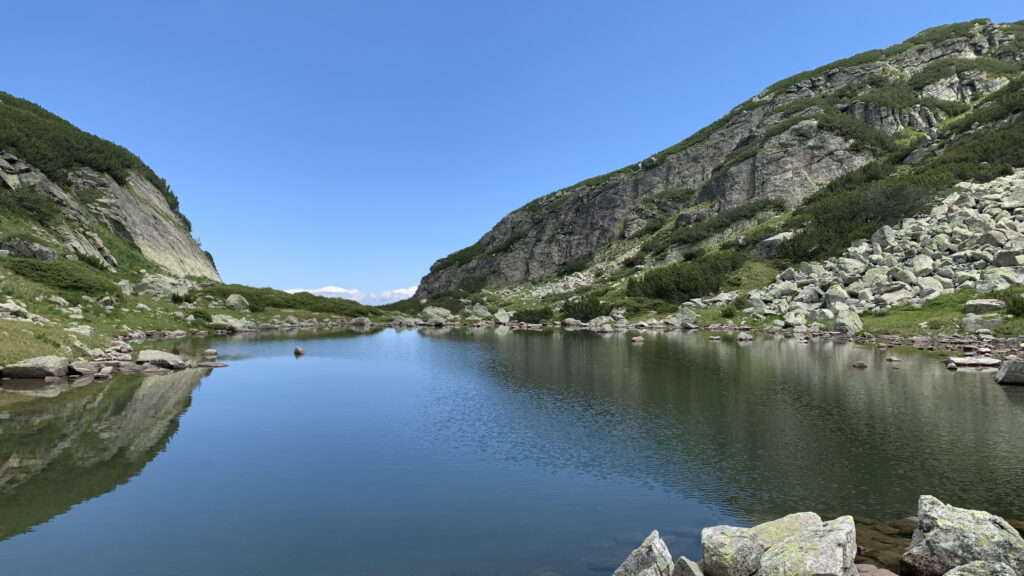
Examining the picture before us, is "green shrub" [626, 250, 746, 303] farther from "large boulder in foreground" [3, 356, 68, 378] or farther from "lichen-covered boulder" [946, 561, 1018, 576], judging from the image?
"lichen-covered boulder" [946, 561, 1018, 576]

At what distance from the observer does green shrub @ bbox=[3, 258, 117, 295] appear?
174 ft

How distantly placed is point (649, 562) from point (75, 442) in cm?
2247

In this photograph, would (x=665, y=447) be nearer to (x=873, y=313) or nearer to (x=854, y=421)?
(x=854, y=421)

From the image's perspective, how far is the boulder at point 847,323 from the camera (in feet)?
192

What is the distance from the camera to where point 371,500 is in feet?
49.6

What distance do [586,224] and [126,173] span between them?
425 feet

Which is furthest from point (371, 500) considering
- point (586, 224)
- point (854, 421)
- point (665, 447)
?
point (586, 224)

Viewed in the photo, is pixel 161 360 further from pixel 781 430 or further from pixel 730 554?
pixel 730 554

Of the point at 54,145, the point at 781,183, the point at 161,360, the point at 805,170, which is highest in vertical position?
the point at 805,170

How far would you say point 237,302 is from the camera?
9094 centimetres

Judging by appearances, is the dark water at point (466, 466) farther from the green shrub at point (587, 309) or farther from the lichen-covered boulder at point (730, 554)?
the green shrub at point (587, 309)

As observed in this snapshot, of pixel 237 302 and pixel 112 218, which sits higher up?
pixel 112 218

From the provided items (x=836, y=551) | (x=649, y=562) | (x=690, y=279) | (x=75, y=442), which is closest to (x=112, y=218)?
(x=75, y=442)

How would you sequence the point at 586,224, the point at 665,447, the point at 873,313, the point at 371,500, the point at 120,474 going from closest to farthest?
the point at 371,500 → the point at 120,474 → the point at 665,447 → the point at 873,313 → the point at 586,224
